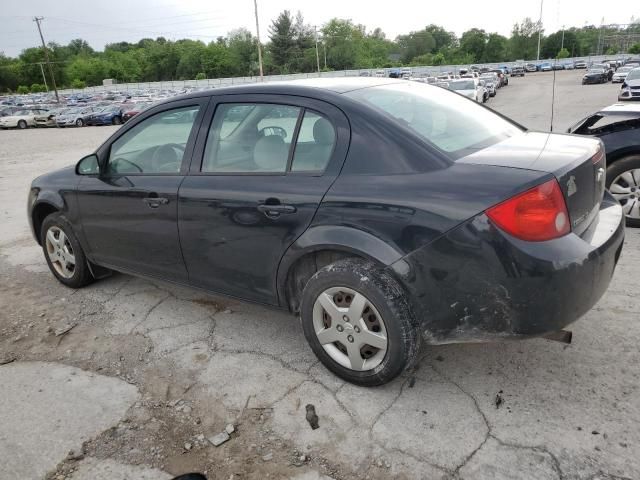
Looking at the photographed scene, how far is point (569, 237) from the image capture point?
2383 millimetres

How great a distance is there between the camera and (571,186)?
2.46m

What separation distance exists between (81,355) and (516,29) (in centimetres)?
12085

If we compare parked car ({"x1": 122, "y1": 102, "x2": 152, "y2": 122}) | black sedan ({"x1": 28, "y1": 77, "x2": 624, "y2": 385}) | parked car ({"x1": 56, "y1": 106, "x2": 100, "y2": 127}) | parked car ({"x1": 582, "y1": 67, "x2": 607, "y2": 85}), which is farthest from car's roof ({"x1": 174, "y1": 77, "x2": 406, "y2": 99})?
parked car ({"x1": 582, "y1": 67, "x2": 607, "y2": 85})

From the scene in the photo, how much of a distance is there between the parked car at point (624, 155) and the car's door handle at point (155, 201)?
4.26 metres

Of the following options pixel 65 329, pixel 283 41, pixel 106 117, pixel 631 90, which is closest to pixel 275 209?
pixel 65 329

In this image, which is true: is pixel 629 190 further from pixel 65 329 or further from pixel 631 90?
pixel 631 90

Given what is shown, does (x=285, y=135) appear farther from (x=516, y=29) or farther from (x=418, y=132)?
(x=516, y=29)

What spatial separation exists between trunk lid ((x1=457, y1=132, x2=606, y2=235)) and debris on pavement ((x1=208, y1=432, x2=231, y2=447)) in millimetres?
1789

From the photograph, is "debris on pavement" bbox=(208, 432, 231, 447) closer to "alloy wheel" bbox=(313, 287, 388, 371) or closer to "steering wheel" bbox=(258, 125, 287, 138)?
"alloy wheel" bbox=(313, 287, 388, 371)

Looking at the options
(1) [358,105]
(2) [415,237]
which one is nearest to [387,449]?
(2) [415,237]

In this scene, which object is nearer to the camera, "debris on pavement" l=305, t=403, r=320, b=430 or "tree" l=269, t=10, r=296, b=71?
"debris on pavement" l=305, t=403, r=320, b=430

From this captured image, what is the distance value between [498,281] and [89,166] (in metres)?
3.21

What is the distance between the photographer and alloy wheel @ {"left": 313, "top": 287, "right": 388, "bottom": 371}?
8.77ft

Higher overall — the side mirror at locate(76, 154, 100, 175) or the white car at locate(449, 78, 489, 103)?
the side mirror at locate(76, 154, 100, 175)
